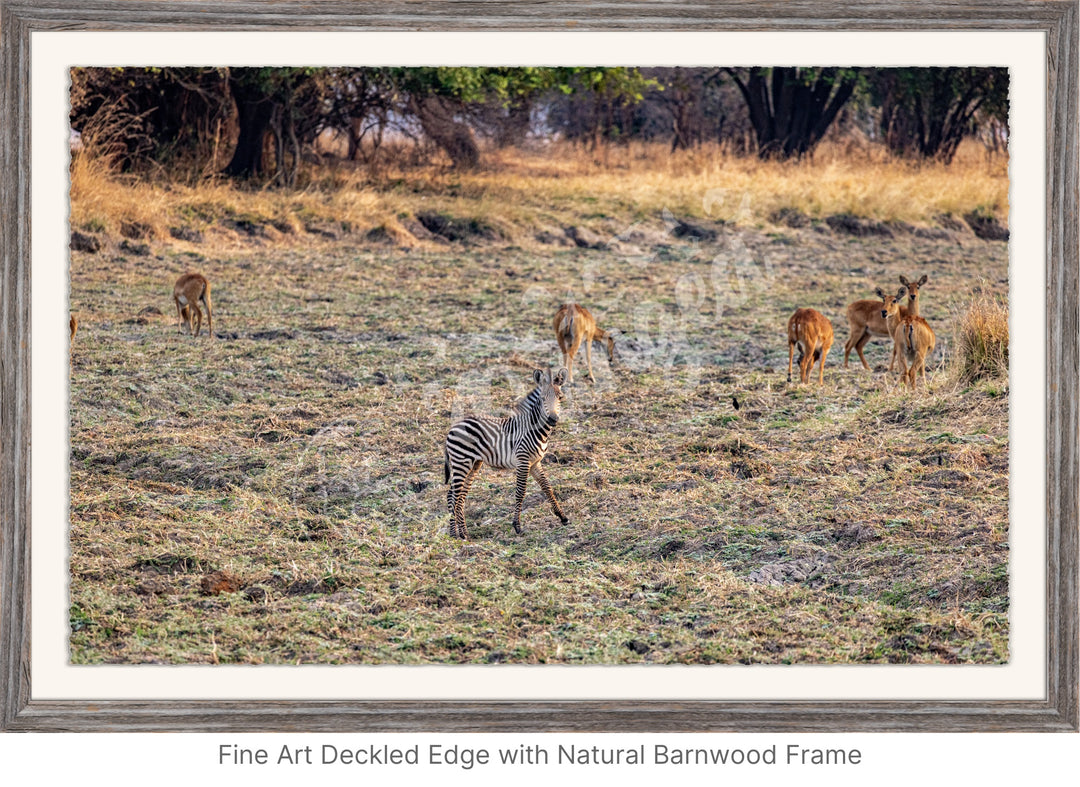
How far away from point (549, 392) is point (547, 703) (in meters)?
2.30

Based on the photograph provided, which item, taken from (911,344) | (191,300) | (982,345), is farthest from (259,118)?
(982,345)

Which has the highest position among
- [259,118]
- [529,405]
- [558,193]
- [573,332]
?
[259,118]

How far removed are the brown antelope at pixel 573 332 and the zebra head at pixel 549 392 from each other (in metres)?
3.51

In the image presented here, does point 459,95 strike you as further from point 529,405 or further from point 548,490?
point 548,490

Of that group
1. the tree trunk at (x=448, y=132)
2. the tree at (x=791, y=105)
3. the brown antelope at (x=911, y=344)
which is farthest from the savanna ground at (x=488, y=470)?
the tree at (x=791, y=105)

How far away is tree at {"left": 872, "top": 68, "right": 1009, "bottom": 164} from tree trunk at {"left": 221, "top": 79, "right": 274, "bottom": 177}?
9.84m

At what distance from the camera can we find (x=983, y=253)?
15.7 m

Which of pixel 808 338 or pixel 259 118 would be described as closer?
pixel 808 338

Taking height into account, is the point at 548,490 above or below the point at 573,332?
below

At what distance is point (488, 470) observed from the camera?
8320mm

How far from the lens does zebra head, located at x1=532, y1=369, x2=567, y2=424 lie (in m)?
7.11

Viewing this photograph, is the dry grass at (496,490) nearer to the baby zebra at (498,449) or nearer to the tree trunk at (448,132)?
the baby zebra at (498,449)

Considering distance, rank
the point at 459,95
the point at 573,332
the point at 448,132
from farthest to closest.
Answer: the point at 448,132, the point at 459,95, the point at 573,332

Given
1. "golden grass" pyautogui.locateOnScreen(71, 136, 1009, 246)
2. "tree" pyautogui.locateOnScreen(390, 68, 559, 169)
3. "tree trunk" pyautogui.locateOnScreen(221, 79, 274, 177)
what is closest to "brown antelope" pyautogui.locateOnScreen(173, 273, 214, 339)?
"golden grass" pyautogui.locateOnScreen(71, 136, 1009, 246)
